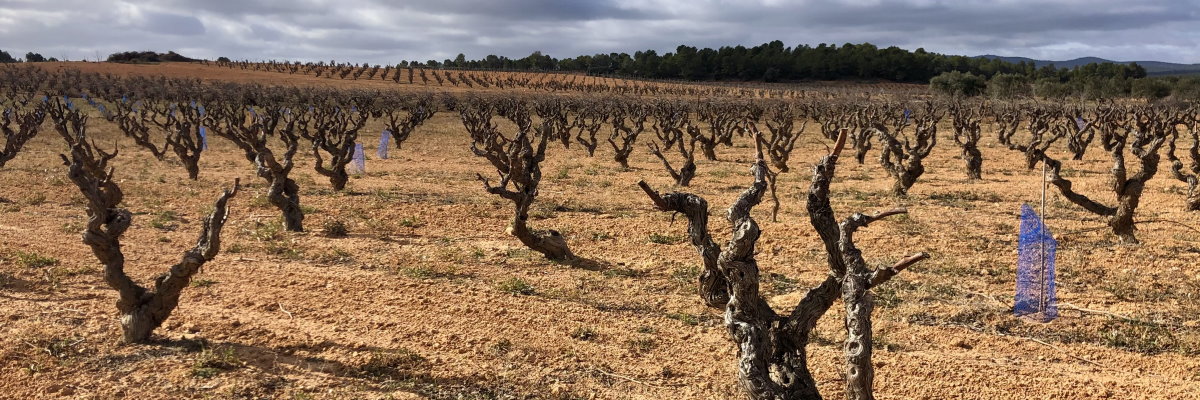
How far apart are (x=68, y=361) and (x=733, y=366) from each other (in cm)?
505

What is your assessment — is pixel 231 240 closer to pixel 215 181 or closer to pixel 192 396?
pixel 192 396

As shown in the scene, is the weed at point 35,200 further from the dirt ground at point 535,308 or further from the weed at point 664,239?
the weed at point 664,239

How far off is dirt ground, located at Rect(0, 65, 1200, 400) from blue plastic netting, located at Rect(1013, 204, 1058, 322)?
0.58 feet

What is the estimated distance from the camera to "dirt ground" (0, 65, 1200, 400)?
571 centimetres

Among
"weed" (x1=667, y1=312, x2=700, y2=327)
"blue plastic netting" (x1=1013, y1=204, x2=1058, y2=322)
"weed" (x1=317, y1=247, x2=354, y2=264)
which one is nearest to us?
"blue plastic netting" (x1=1013, y1=204, x2=1058, y2=322)

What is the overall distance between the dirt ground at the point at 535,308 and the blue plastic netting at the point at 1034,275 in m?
0.18

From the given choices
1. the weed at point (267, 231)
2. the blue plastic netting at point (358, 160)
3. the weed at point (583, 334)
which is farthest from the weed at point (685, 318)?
the blue plastic netting at point (358, 160)

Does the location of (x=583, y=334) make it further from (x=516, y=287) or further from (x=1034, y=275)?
(x=1034, y=275)

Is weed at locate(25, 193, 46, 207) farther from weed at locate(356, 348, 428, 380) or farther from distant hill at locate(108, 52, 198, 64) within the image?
distant hill at locate(108, 52, 198, 64)

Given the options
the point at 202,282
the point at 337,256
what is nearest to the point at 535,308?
the point at 337,256

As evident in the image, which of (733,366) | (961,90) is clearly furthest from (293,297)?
(961,90)

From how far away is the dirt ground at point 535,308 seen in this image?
18.7 feet

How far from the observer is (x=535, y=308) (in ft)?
24.5

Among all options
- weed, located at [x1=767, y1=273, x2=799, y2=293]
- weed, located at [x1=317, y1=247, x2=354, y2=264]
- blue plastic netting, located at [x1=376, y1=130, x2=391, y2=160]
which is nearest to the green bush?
blue plastic netting, located at [x1=376, y1=130, x2=391, y2=160]
